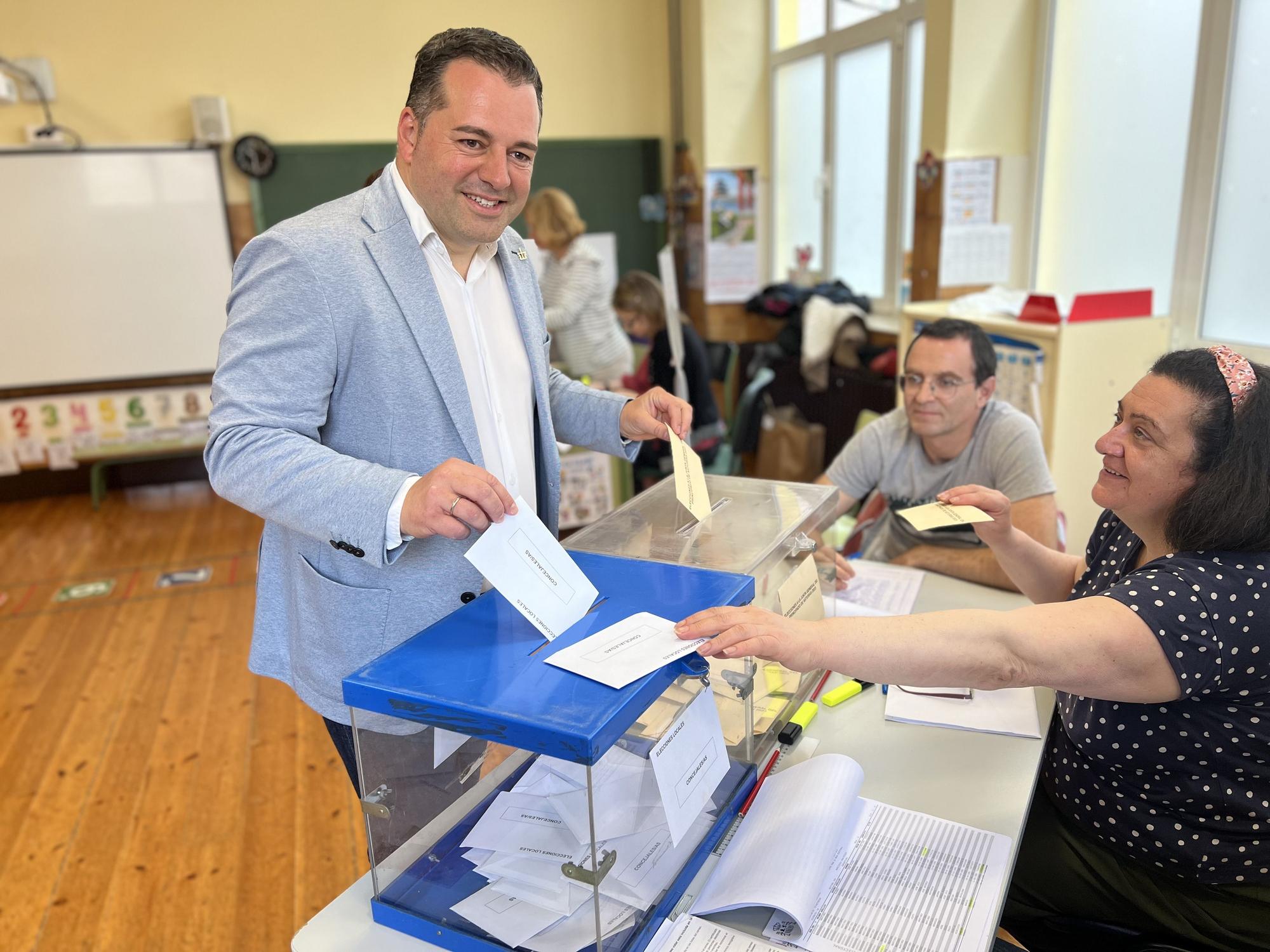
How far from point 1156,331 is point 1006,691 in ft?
6.57

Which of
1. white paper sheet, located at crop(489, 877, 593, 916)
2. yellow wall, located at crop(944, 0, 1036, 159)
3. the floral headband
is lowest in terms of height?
white paper sheet, located at crop(489, 877, 593, 916)

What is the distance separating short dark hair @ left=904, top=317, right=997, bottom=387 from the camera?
7.30 feet

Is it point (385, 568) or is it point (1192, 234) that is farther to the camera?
point (1192, 234)

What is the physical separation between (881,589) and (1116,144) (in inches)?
95.5

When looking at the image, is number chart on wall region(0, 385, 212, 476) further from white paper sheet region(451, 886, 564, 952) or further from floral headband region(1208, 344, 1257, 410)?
floral headband region(1208, 344, 1257, 410)

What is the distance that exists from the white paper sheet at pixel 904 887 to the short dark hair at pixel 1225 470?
1.59 feet

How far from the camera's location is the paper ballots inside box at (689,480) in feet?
4.40

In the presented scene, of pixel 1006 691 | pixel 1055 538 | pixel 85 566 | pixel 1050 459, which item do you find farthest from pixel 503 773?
pixel 85 566

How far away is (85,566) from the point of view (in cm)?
445

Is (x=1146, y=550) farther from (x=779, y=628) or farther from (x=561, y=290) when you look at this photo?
(x=561, y=290)

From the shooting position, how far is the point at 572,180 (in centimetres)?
605

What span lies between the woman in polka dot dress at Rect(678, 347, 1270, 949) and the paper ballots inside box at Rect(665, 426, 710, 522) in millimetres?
286

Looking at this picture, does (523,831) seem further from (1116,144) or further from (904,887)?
(1116,144)

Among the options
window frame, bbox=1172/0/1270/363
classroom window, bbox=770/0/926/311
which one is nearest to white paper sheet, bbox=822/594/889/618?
window frame, bbox=1172/0/1270/363
